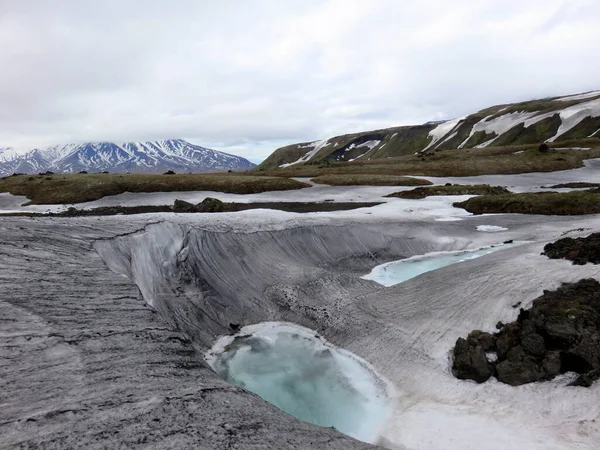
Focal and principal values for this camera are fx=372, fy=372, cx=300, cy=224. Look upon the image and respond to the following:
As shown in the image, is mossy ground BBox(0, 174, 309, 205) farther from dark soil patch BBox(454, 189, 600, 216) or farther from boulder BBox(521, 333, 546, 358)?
boulder BBox(521, 333, 546, 358)

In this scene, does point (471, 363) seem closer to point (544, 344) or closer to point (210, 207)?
point (544, 344)

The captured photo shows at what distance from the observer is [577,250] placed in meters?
23.3

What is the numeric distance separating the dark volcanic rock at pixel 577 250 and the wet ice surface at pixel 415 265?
6.63m

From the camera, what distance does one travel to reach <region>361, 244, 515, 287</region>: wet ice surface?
30.2 meters

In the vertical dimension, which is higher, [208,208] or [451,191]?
[208,208]

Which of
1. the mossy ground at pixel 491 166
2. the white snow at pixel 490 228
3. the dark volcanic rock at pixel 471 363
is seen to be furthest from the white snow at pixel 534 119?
the dark volcanic rock at pixel 471 363

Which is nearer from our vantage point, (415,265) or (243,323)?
(243,323)

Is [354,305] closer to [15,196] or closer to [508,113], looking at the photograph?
[15,196]

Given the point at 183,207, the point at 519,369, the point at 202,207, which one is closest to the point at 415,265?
the point at 519,369

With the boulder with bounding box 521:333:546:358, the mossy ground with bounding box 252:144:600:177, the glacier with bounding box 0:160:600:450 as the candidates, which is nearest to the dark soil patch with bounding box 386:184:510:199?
the mossy ground with bounding box 252:144:600:177

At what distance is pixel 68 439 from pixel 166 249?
18.5 metres

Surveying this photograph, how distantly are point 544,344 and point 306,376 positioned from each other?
11.4 m

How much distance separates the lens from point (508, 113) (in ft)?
581

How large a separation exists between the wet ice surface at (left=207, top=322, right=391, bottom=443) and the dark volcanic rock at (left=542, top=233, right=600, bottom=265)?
14.7 meters
